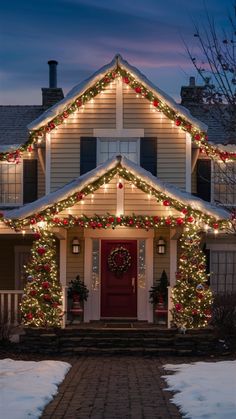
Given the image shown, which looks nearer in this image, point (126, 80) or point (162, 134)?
point (126, 80)

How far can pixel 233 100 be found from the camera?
9.43 metres

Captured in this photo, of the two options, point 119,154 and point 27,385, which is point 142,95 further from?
point 27,385

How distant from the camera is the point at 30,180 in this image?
19.7m

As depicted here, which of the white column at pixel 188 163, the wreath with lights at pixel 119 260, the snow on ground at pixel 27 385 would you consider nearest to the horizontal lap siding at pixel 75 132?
the white column at pixel 188 163

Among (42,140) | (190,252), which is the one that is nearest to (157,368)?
(190,252)

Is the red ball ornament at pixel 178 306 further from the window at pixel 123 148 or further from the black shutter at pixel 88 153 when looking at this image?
the black shutter at pixel 88 153

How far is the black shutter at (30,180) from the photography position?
19578mm

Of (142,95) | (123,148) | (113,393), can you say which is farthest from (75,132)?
(113,393)

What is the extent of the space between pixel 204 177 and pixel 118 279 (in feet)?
12.8

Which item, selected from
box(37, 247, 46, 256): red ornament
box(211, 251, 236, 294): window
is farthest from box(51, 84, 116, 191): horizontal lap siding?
box(211, 251, 236, 294): window

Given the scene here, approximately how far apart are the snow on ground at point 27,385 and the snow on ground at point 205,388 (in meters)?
1.89

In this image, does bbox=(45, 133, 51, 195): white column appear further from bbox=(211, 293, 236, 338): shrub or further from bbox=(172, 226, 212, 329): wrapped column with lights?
bbox=(211, 293, 236, 338): shrub

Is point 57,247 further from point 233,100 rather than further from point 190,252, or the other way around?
point 233,100

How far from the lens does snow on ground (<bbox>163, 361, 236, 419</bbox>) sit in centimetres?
846
